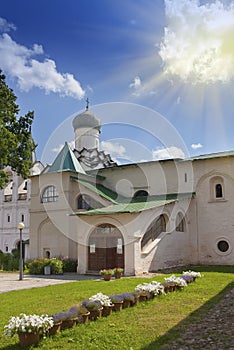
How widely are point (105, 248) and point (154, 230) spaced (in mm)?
2831

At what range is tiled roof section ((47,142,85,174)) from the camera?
24.1 metres

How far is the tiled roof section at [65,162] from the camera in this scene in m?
24.1

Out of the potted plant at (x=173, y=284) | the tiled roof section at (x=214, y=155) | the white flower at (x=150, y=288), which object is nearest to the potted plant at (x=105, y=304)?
the white flower at (x=150, y=288)

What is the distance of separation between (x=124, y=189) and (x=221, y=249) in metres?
7.57

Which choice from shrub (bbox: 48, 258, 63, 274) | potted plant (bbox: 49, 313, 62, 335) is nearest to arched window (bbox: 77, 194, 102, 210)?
shrub (bbox: 48, 258, 63, 274)

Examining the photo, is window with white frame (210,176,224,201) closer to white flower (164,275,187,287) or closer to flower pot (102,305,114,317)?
white flower (164,275,187,287)

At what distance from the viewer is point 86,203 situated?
22.5 meters

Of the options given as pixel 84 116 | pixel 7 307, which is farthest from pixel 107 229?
pixel 84 116

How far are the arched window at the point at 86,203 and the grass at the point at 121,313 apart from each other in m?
8.83

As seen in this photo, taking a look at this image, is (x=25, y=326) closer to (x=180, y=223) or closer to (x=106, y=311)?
(x=106, y=311)

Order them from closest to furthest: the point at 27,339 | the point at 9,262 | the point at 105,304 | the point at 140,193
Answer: the point at 27,339 < the point at 105,304 < the point at 9,262 < the point at 140,193

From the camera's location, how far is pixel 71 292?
38.7ft

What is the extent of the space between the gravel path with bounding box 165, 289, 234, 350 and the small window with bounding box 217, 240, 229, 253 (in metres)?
13.7

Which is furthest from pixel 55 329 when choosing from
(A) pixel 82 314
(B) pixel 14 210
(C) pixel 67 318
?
(B) pixel 14 210
